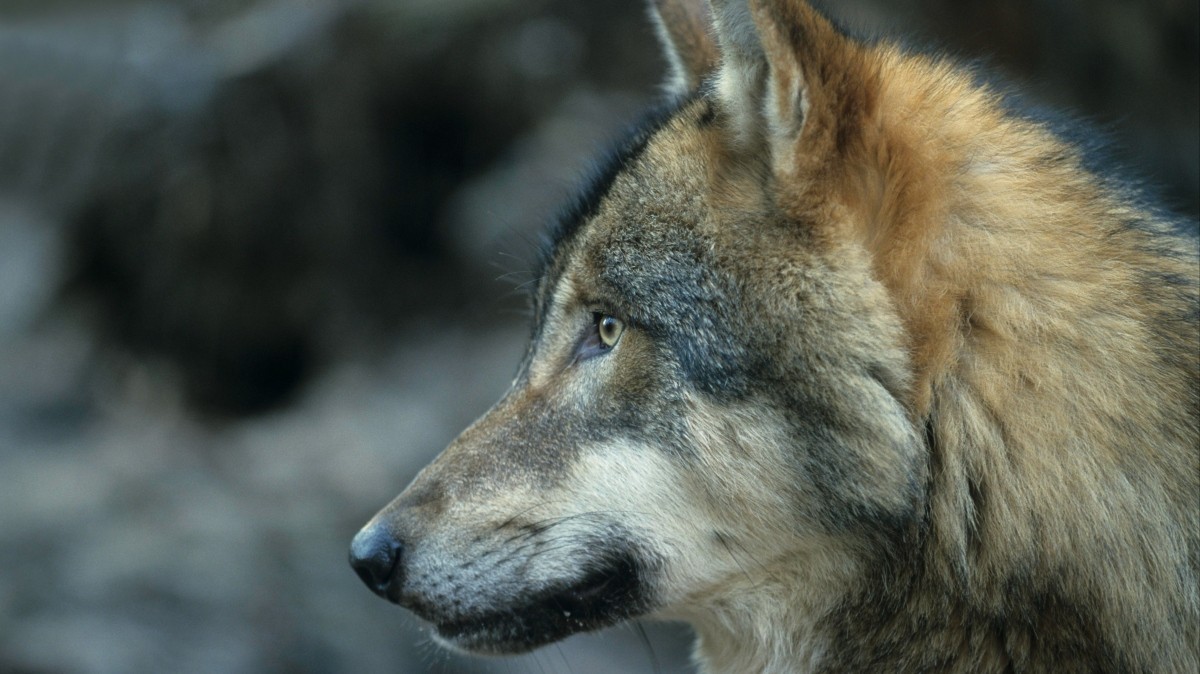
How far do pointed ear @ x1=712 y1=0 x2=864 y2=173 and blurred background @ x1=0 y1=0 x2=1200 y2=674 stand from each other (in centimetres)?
476

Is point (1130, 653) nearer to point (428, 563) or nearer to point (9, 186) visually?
point (428, 563)

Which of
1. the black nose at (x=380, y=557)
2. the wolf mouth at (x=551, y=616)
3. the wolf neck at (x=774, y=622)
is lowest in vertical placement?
the wolf neck at (x=774, y=622)

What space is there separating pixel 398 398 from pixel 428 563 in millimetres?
5407

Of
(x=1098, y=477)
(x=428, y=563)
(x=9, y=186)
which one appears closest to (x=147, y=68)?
(x=9, y=186)

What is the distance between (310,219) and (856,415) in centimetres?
641

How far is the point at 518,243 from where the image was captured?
25.2 ft

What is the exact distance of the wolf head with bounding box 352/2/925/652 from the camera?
259 centimetres

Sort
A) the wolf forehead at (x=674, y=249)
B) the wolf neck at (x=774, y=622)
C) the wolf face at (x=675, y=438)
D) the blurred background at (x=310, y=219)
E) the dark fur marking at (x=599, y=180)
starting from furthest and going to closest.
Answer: the blurred background at (x=310, y=219)
the dark fur marking at (x=599, y=180)
the wolf neck at (x=774, y=622)
the wolf forehead at (x=674, y=249)
the wolf face at (x=675, y=438)

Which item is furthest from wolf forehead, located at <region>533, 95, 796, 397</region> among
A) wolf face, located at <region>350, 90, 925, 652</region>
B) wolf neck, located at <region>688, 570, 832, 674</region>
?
wolf neck, located at <region>688, 570, 832, 674</region>

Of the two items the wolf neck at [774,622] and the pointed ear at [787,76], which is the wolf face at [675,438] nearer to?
the wolf neck at [774,622]

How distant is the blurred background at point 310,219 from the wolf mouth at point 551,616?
4.49 meters

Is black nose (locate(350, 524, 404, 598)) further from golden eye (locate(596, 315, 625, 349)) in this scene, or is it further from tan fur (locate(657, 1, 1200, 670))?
tan fur (locate(657, 1, 1200, 670))

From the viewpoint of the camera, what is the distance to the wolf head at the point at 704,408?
2.59 m

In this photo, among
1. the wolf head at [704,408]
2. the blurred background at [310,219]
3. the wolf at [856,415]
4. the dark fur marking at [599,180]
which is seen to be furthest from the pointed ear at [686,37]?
the blurred background at [310,219]
